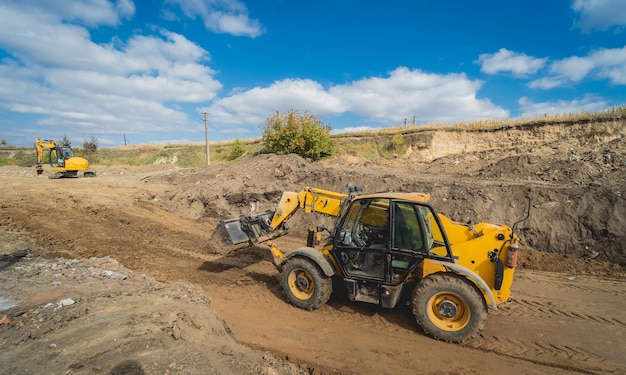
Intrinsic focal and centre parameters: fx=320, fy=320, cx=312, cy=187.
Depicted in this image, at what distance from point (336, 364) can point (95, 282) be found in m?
3.91

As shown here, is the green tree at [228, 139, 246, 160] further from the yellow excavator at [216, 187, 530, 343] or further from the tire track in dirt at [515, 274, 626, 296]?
the tire track in dirt at [515, 274, 626, 296]

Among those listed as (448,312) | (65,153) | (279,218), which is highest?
(65,153)

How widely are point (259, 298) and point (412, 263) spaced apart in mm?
2862

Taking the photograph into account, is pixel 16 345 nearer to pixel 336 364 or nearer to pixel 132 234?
pixel 336 364

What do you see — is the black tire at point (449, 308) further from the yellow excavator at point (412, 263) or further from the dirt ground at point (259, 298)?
the dirt ground at point (259, 298)

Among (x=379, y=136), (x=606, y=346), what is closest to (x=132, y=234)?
(x=606, y=346)

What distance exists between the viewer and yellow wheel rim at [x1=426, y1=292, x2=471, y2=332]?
4.54 metres

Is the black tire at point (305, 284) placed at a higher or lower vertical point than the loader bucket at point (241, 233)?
lower

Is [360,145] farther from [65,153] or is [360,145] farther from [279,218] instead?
[279,218]

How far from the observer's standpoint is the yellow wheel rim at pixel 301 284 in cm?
548

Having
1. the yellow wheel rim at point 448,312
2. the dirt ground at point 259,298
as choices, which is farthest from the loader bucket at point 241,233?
the yellow wheel rim at point 448,312

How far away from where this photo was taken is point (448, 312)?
15.0 feet

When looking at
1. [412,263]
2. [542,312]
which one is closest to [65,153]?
[412,263]

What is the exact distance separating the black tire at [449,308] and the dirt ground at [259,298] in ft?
0.67
